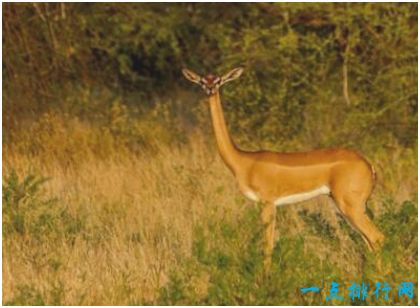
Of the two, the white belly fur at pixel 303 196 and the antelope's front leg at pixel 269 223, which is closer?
the antelope's front leg at pixel 269 223

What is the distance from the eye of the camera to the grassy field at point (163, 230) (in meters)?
6.34

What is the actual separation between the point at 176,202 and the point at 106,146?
272 cm

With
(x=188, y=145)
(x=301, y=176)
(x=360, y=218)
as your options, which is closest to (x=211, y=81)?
(x=301, y=176)

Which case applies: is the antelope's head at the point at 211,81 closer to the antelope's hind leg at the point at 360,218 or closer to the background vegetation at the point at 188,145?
the background vegetation at the point at 188,145

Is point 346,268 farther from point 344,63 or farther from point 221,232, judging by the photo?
point 344,63

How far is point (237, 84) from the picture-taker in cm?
1110

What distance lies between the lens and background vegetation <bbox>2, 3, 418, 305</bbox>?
21.5 feet

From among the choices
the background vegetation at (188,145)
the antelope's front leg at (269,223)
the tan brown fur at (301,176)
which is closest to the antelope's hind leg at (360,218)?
the tan brown fur at (301,176)

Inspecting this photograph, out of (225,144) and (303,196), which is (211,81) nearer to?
(225,144)

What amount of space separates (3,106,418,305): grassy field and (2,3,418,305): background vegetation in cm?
1

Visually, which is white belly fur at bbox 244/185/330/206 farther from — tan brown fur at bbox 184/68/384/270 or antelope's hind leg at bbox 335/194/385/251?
antelope's hind leg at bbox 335/194/385/251

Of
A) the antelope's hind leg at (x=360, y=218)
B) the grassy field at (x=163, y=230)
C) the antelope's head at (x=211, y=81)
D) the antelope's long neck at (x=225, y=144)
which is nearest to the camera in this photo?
the grassy field at (x=163, y=230)

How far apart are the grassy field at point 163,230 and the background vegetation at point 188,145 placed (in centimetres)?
1

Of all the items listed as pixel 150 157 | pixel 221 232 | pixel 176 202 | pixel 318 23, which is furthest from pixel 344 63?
pixel 221 232
